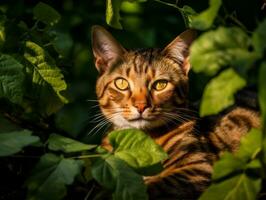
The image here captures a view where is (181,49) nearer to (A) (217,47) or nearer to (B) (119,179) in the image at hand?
(B) (119,179)

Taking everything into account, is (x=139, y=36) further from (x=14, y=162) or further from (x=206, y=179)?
(x=14, y=162)

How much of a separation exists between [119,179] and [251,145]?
46 cm

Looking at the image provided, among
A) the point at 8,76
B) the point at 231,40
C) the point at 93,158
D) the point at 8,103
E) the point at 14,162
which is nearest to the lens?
the point at 231,40

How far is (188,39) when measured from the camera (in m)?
3.37

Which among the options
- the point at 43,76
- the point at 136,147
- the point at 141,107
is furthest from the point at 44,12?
the point at 136,147

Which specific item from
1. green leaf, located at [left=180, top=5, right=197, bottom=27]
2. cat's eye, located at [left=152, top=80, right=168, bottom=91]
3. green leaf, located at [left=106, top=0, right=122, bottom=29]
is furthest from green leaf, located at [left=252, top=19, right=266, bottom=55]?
cat's eye, located at [left=152, top=80, right=168, bottom=91]

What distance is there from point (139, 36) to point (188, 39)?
69cm

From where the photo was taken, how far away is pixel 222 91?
151 centimetres

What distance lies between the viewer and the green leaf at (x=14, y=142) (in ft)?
5.96

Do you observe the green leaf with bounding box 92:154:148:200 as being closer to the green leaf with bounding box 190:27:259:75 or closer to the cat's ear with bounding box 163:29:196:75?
the green leaf with bounding box 190:27:259:75

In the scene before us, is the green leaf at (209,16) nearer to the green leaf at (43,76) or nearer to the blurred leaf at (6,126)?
the blurred leaf at (6,126)

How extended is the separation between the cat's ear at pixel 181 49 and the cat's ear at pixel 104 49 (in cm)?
26

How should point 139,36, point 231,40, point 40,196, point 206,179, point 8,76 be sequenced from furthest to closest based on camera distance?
1. point 139,36
2. point 206,179
3. point 8,76
4. point 40,196
5. point 231,40

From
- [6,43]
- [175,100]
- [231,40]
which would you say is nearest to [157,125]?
[175,100]
